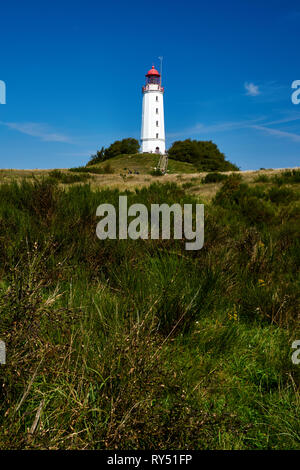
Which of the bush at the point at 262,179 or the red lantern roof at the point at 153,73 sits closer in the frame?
the bush at the point at 262,179

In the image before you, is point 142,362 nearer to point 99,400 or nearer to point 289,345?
point 99,400

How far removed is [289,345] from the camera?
3062mm

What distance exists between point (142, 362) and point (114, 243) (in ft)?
9.97

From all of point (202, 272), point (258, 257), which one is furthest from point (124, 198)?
point (202, 272)

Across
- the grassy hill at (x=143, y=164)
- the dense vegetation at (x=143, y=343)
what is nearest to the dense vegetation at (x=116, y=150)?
the grassy hill at (x=143, y=164)

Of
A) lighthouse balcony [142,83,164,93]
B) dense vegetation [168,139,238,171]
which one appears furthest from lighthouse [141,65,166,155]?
dense vegetation [168,139,238,171]

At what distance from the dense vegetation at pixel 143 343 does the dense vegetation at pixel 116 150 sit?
59784 millimetres

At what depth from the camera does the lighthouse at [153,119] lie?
2756 inches

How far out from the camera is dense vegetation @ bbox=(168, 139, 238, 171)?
56606 mm

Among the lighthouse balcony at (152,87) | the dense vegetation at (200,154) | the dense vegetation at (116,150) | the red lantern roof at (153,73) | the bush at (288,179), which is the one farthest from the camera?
the red lantern roof at (153,73)

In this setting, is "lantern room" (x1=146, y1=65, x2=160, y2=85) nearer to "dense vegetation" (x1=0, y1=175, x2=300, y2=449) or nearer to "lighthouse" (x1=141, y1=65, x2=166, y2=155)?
"lighthouse" (x1=141, y1=65, x2=166, y2=155)

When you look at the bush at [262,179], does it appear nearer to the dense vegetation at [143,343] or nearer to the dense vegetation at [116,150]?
the dense vegetation at [143,343]

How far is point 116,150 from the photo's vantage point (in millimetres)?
64250
